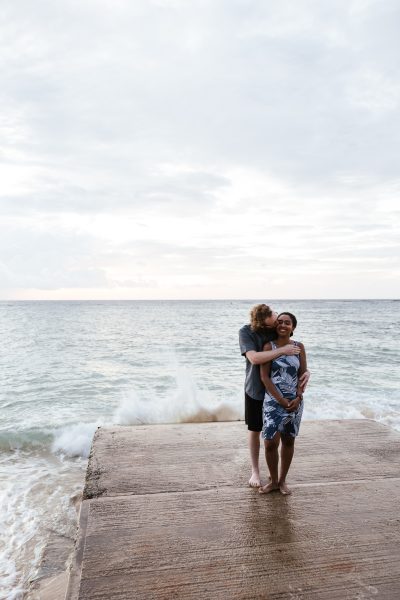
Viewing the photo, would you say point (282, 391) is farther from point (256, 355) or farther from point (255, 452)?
point (255, 452)

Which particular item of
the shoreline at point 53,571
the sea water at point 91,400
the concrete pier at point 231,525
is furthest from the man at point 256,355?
the sea water at point 91,400

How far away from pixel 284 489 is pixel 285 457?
0.33m

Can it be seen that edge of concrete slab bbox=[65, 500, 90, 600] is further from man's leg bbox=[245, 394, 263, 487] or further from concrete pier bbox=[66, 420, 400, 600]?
man's leg bbox=[245, 394, 263, 487]

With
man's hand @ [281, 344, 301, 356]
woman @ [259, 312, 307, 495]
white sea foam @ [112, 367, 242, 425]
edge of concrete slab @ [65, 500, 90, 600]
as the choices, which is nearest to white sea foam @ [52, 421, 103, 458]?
white sea foam @ [112, 367, 242, 425]

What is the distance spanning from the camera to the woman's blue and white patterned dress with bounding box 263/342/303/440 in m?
3.75

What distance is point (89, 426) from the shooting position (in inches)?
359

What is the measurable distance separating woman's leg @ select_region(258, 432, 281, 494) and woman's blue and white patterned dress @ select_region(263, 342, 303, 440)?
0.20ft

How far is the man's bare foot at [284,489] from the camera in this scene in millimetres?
3971

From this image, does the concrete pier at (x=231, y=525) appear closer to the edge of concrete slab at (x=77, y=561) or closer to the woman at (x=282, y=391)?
the edge of concrete slab at (x=77, y=561)

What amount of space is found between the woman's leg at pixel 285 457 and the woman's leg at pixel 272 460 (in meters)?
0.05

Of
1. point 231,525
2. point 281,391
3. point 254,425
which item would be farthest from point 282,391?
point 231,525

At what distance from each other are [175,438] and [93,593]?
109 inches

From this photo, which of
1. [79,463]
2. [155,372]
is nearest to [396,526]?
[79,463]

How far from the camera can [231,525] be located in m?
3.46
